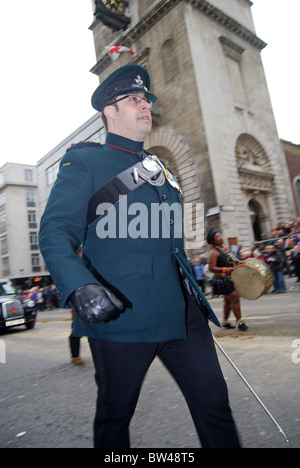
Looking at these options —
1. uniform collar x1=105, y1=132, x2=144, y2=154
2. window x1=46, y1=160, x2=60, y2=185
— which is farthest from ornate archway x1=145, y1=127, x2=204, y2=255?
window x1=46, y1=160, x2=60, y2=185

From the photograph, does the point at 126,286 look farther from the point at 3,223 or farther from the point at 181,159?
the point at 3,223

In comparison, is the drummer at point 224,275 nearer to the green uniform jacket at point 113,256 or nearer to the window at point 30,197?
the green uniform jacket at point 113,256

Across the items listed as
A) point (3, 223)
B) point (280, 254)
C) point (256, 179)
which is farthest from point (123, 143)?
point (3, 223)

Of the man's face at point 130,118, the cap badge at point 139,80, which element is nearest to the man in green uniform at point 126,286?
the man's face at point 130,118

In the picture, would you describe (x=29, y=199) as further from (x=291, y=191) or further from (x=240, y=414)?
(x=240, y=414)

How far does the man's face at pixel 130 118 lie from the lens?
1970 millimetres

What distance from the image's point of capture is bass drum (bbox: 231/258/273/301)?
509 centimetres

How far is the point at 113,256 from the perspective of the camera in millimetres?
1608

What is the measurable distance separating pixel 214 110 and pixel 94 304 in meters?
19.3

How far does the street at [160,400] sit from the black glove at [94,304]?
156 centimetres

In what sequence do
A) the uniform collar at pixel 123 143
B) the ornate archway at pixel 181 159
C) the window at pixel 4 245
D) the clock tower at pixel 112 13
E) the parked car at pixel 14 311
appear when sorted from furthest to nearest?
the window at pixel 4 245, the clock tower at pixel 112 13, the ornate archway at pixel 181 159, the parked car at pixel 14 311, the uniform collar at pixel 123 143

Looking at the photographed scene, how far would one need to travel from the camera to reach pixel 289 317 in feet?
20.5

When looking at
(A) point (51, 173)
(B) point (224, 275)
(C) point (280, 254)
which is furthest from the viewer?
(A) point (51, 173)

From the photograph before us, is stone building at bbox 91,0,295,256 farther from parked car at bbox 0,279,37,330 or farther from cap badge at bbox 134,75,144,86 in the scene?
cap badge at bbox 134,75,144,86
